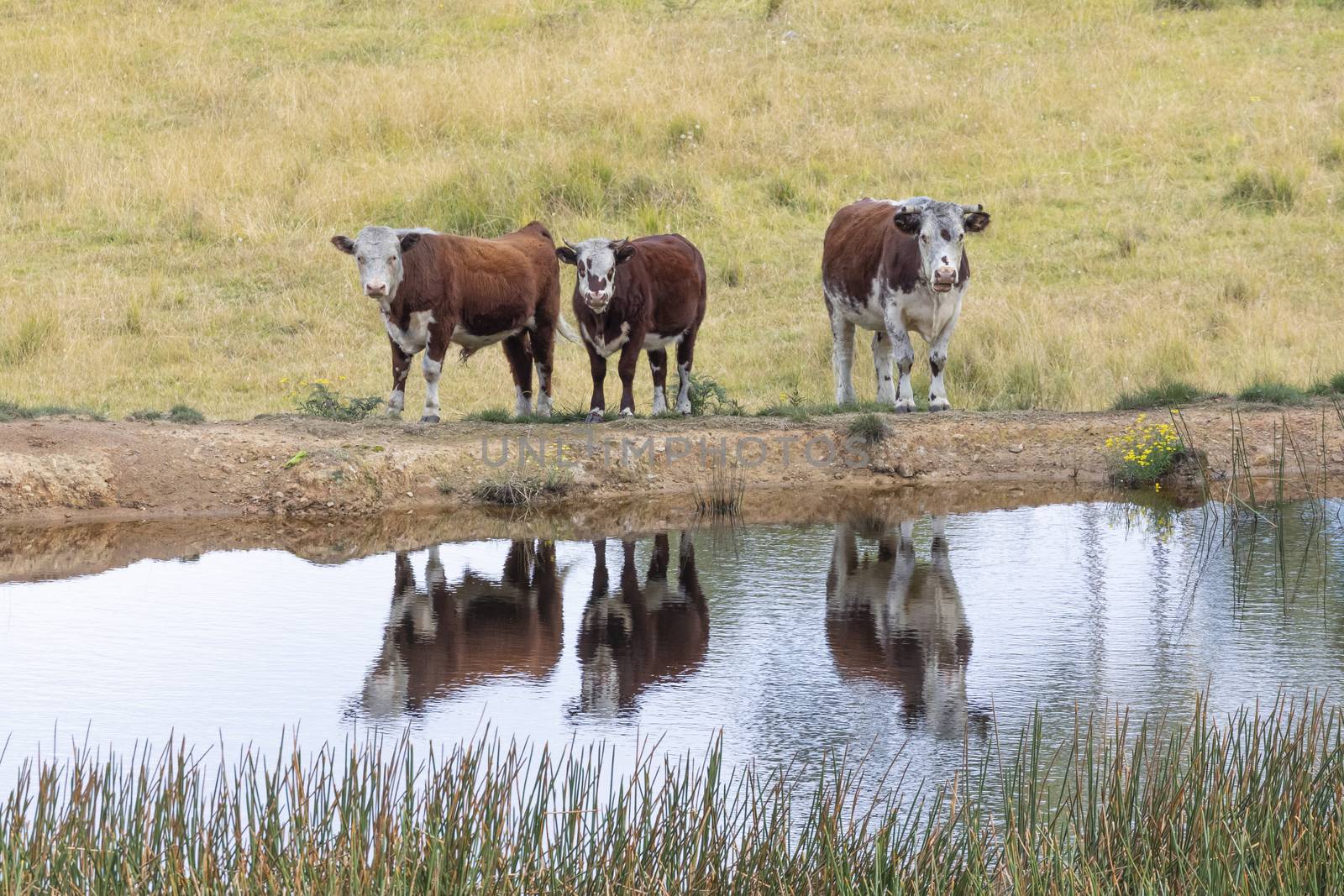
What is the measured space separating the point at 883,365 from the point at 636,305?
94.1 inches

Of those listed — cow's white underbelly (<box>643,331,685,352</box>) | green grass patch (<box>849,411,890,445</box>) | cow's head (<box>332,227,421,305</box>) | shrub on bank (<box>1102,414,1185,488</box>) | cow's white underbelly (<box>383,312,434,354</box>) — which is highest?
cow's head (<box>332,227,421,305</box>)

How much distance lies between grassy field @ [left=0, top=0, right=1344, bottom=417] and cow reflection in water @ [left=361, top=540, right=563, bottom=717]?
511 centimetres

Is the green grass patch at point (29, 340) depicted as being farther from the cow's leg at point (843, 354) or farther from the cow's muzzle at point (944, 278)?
the cow's muzzle at point (944, 278)

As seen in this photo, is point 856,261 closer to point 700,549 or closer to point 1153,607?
point 700,549

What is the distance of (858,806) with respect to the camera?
698 cm

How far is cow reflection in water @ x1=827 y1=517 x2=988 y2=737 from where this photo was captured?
332 inches

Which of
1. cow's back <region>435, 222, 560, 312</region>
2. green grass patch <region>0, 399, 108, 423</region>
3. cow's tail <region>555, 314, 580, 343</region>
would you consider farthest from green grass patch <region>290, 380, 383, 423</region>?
cow's tail <region>555, 314, 580, 343</region>

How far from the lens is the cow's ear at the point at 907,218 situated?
547 inches

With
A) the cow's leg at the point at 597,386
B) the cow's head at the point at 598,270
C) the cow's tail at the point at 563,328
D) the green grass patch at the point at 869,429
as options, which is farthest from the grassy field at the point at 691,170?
the green grass patch at the point at 869,429

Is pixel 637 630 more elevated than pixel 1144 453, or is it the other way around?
pixel 1144 453

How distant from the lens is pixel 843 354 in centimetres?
1555

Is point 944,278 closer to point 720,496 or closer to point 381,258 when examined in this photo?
point 720,496

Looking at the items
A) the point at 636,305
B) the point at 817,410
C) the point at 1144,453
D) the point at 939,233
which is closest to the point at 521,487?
the point at 636,305

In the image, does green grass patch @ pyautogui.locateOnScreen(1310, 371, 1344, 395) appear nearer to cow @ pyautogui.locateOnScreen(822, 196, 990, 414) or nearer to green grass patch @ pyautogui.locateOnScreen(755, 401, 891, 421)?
cow @ pyautogui.locateOnScreen(822, 196, 990, 414)
